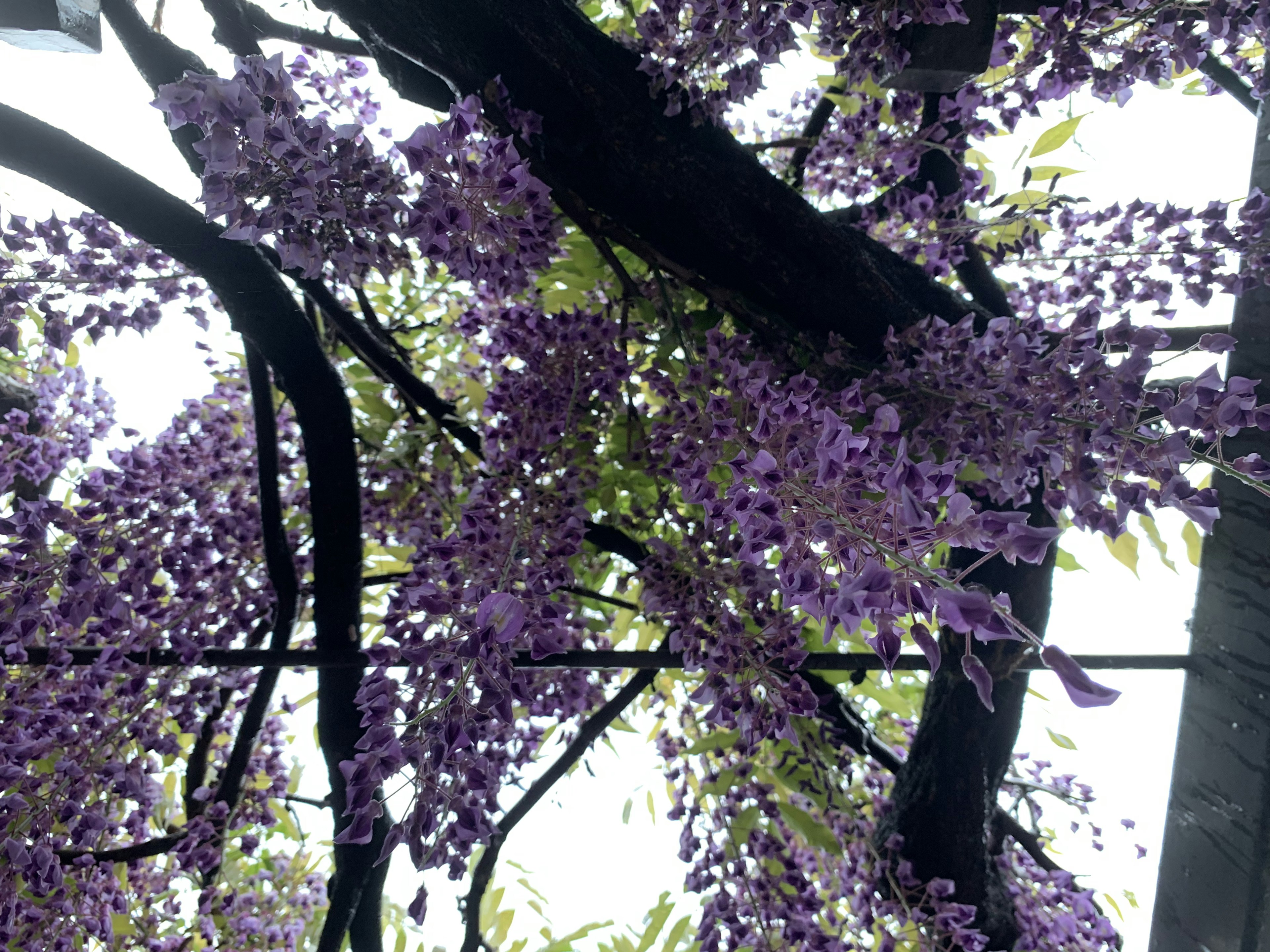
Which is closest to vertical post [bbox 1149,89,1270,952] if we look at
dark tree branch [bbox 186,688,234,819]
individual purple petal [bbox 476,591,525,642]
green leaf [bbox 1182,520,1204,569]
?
green leaf [bbox 1182,520,1204,569]

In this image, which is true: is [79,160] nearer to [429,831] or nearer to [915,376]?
[429,831]

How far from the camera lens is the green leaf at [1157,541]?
53.2 inches

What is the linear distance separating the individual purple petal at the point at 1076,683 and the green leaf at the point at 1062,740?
1.37 metres

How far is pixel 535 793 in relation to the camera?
1.12m

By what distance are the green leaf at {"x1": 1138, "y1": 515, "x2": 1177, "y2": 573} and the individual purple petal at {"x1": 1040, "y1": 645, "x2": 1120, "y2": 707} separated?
120cm

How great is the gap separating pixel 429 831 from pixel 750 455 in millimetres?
460

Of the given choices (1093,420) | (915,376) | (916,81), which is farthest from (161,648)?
(916,81)

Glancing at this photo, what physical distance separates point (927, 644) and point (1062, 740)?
4.50 feet

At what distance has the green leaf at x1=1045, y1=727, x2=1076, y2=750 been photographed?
1.51 metres

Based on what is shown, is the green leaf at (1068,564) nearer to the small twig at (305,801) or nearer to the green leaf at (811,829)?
the green leaf at (811,829)

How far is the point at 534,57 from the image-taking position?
2.79 ft

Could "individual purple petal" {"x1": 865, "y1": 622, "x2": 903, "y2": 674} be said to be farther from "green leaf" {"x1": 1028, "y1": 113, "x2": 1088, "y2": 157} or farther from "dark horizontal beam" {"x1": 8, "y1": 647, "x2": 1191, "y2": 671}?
"green leaf" {"x1": 1028, "y1": 113, "x2": 1088, "y2": 157}

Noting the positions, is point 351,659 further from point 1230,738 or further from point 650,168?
point 1230,738

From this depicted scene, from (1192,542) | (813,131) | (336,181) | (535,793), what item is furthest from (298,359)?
(1192,542)
